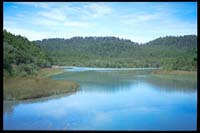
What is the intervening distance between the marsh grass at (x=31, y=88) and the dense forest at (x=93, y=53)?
309 mm

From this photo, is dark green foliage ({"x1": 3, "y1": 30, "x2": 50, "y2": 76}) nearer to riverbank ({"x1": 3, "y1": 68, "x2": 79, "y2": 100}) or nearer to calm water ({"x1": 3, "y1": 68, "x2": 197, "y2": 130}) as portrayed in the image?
riverbank ({"x1": 3, "y1": 68, "x2": 79, "y2": 100})

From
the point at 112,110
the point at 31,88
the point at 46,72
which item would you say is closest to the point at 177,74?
the point at 112,110

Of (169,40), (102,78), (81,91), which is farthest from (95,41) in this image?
(81,91)

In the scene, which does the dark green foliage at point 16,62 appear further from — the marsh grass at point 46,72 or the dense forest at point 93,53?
the marsh grass at point 46,72

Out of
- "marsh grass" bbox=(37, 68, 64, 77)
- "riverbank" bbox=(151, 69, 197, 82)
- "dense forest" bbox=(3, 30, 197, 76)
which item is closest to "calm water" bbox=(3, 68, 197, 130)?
"riverbank" bbox=(151, 69, 197, 82)

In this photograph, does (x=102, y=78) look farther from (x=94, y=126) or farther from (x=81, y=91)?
(x=94, y=126)

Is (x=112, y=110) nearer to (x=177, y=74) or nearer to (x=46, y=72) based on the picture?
(x=177, y=74)

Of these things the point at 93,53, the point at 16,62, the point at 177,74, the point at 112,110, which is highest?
the point at 93,53

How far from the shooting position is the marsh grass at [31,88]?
20.9ft

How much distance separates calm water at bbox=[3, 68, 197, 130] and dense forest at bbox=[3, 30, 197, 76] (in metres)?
0.88

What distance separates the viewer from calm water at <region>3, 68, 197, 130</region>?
5.15m

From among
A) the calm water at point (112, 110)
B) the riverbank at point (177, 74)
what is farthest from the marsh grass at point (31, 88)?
the riverbank at point (177, 74)

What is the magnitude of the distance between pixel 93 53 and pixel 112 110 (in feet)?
56.6

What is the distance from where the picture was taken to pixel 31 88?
23.4ft
